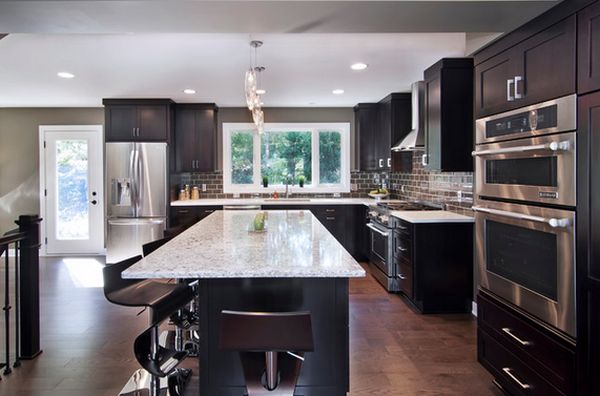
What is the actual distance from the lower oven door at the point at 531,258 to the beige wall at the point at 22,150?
246 inches

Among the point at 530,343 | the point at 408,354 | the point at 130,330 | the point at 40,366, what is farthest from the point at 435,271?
the point at 40,366

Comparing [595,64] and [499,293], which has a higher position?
[595,64]

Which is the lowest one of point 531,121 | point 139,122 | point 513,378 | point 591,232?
point 513,378

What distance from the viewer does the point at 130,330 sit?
11.1 ft

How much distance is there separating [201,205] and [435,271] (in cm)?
352

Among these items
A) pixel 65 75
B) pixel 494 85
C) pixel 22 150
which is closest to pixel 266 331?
pixel 494 85

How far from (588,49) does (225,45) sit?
8.61 ft

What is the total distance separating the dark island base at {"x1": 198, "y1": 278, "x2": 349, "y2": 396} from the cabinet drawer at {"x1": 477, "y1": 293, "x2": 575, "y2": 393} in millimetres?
923

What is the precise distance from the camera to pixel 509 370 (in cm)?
216

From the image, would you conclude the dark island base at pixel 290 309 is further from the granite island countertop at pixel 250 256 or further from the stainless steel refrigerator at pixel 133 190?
the stainless steel refrigerator at pixel 133 190

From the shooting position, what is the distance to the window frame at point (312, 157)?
257 inches

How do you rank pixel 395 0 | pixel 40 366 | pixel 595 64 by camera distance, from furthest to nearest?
pixel 40 366, pixel 395 0, pixel 595 64

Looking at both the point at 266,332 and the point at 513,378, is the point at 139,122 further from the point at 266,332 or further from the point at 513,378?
the point at 513,378

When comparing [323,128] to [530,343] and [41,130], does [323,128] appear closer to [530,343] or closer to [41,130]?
[41,130]
